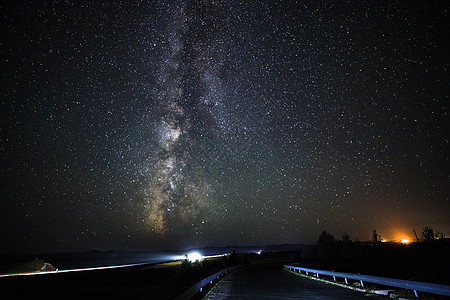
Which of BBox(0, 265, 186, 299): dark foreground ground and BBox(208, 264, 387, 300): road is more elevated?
BBox(208, 264, 387, 300): road

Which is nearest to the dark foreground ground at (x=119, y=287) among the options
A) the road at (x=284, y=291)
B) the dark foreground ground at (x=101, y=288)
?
the dark foreground ground at (x=101, y=288)

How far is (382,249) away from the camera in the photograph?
51.7 metres

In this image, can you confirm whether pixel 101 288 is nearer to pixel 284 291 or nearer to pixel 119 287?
pixel 119 287

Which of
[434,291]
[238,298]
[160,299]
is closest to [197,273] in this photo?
[238,298]

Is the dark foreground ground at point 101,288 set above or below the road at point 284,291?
below

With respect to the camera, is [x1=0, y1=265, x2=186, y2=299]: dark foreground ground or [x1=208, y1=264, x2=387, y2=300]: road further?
[x1=0, y1=265, x2=186, y2=299]: dark foreground ground

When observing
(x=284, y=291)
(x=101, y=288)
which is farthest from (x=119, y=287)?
(x=284, y=291)

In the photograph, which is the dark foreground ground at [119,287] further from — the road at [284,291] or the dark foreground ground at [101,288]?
the road at [284,291]

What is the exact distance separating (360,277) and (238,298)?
20.6 feet

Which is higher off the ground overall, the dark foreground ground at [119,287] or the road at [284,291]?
the road at [284,291]

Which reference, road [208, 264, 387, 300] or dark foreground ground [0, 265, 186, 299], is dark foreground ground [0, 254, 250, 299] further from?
road [208, 264, 387, 300]

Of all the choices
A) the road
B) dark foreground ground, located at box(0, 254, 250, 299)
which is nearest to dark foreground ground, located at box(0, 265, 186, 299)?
dark foreground ground, located at box(0, 254, 250, 299)

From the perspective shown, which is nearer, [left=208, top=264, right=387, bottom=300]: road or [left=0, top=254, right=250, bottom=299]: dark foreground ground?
[left=208, top=264, right=387, bottom=300]: road

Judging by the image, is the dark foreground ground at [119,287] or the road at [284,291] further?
the dark foreground ground at [119,287]
